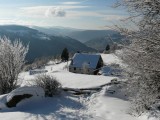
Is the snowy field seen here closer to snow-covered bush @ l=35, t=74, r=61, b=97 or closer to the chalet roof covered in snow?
snow-covered bush @ l=35, t=74, r=61, b=97

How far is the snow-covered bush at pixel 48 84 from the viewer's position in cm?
2003

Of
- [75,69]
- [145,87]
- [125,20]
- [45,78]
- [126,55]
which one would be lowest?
[75,69]

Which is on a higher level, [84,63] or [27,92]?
[27,92]

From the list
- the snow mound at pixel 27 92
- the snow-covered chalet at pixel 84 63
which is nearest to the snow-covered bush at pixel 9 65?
the snow mound at pixel 27 92

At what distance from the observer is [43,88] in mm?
20047

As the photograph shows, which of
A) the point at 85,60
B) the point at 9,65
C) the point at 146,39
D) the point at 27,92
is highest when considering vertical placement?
the point at 146,39

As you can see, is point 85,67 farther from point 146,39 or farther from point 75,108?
point 146,39

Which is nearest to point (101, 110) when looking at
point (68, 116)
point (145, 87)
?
point (68, 116)

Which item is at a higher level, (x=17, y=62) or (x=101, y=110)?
(x=17, y=62)

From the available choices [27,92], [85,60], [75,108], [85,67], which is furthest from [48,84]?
[85,60]

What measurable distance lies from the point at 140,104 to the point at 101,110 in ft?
11.1

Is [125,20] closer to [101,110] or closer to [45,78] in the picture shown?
[101,110]

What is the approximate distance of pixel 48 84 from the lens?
20.2 meters

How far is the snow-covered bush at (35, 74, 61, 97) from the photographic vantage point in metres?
20.0
